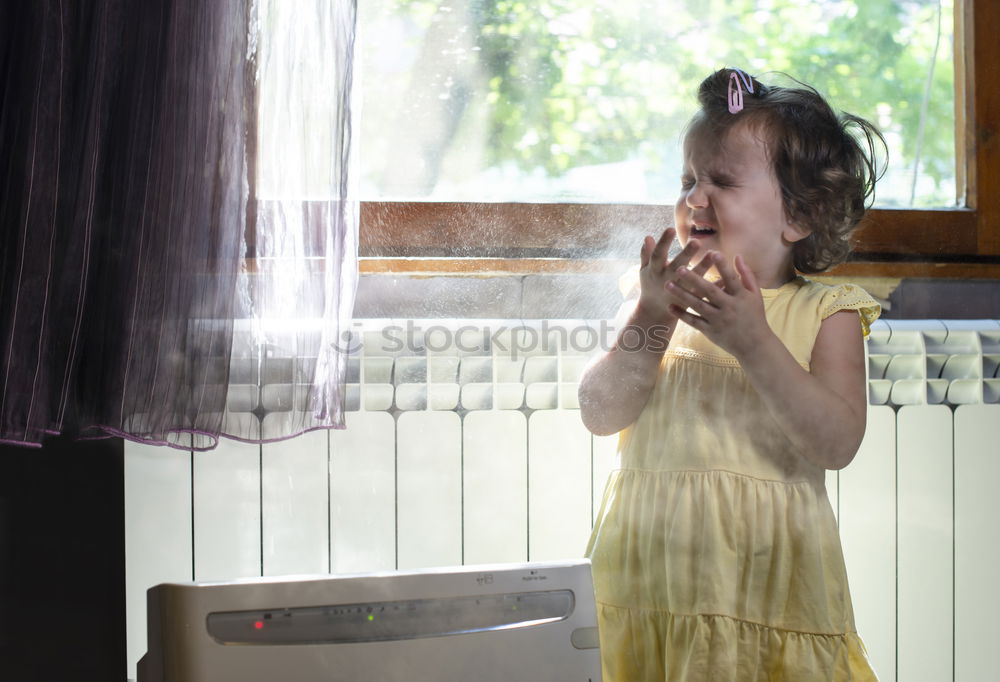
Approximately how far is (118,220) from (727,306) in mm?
645

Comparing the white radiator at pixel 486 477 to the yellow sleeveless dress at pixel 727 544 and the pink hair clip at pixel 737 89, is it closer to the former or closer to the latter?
the yellow sleeveless dress at pixel 727 544

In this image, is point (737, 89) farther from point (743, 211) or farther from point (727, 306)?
point (727, 306)

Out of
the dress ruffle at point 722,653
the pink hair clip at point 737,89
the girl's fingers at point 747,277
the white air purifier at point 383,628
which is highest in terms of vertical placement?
the pink hair clip at point 737,89

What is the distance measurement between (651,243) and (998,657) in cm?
73

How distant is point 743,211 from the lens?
81cm

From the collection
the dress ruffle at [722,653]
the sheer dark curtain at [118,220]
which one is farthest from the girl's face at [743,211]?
the sheer dark curtain at [118,220]

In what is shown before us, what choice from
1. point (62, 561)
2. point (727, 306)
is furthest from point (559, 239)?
point (62, 561)

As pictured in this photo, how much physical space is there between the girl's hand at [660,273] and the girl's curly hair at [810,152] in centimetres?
13

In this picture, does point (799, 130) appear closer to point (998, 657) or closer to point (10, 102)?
point (998, 657)

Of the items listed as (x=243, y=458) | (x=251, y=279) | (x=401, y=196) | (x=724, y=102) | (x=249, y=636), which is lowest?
(x=249, y=636)

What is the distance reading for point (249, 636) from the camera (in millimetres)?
645

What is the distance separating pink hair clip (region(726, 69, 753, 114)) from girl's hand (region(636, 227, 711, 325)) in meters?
0.16

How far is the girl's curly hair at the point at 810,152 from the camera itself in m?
0.82

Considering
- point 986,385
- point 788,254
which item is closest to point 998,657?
point 986,385
